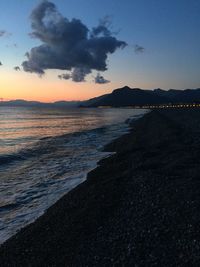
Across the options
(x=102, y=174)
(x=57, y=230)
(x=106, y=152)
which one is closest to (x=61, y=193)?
(x=102, y=174)

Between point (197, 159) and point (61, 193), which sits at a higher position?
point (197, 159)

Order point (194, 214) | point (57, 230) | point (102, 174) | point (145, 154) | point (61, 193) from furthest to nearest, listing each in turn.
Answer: point (145, 154), point (102, 174), point (61, 193), point (57, 230), point (194, 214)

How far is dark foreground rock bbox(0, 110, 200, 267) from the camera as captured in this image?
367 inches

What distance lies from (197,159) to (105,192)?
7663mm

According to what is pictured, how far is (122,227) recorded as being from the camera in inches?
442

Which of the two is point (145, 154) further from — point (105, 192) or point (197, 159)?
point (105, 192)

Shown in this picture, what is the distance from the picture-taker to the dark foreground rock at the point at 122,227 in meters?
9.31

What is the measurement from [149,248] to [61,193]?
429 inches

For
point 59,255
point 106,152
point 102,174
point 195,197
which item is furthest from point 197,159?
point 106,152

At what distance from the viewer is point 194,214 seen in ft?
36.8

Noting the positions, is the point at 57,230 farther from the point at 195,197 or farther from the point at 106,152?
the point at 106,152

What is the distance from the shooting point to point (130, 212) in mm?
12531

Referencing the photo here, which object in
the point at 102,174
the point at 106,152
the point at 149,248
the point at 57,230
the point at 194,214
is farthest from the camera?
the point at 106,152

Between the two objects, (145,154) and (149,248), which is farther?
(145,154)
